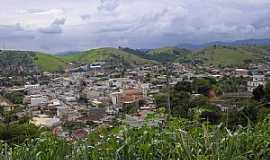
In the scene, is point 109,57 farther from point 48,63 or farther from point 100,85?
point 100,85

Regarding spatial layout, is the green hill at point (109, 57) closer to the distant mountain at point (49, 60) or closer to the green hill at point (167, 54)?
the distant mountain at point (49, 60)

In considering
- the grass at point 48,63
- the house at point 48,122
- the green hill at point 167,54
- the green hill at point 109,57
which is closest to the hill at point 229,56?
the green hill at point 167,54

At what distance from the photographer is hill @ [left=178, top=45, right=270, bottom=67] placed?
95.1 metres

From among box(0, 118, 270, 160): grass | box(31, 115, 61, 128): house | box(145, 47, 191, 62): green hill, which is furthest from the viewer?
box(145, 47, 191, 62): green hill

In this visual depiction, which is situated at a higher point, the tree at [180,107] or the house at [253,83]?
the tree at [180,107]

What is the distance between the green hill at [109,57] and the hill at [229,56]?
498 inches

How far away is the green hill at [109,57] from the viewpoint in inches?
4523

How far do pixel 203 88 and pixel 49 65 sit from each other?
263 ft

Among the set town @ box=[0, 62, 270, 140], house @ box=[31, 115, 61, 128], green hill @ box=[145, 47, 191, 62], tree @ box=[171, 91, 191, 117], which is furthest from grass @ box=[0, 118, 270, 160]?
green hill @ box=[145, 47, 191, 62]

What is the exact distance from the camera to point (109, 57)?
117 m

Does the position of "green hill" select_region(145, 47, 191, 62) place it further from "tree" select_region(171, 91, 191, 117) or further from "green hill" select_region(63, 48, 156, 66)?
"tree" select_region(171, 91, 191, 117)

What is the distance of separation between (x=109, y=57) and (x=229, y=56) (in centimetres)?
3248

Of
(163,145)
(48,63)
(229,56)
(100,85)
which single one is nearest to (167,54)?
(229,56)

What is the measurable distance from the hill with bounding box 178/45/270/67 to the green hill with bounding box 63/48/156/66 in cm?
1265
